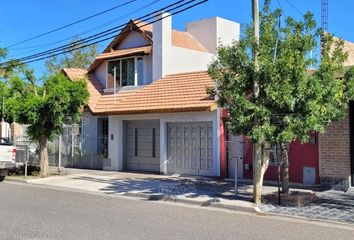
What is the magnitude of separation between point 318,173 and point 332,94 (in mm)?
4117

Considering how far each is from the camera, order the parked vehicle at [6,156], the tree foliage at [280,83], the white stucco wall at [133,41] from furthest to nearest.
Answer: the white stucco wall at [133,41], the parked vehicle at [6,156], the tree foliage at [280,83]

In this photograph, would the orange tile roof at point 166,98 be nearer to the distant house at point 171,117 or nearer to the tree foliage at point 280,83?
the distant house at point 171,117

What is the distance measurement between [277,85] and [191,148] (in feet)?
26.2

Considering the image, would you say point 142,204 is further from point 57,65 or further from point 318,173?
point 57,65

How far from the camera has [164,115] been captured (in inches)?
764

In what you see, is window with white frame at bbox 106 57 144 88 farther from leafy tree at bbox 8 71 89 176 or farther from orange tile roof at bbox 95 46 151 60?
leafy tree at bbox 8 71 89 176

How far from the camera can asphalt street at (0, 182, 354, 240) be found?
8273mm

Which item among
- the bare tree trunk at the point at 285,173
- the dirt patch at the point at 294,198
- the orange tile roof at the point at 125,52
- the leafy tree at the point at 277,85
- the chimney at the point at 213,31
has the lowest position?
the dirt patch at the point at 294,198

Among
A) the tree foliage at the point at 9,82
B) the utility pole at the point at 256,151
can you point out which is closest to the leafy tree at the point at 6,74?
the tree foliage at the point at 9,82

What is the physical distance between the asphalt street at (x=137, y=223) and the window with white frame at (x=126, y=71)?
1073 centimetres

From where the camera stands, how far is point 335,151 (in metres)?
14.5

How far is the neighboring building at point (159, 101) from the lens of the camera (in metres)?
18.2

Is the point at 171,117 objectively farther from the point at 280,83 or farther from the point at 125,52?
the point at 280,83

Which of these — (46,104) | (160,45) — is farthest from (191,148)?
(46,104)
